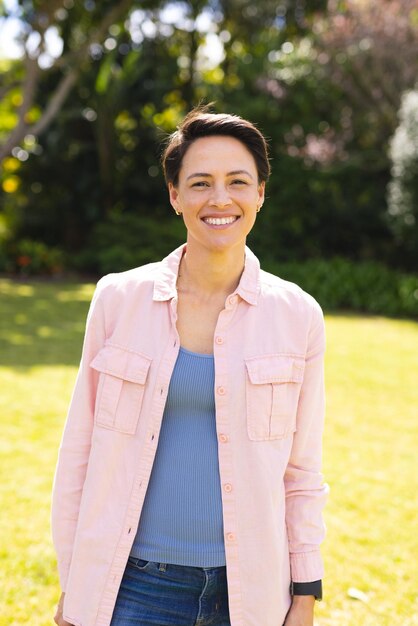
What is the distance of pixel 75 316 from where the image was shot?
12148mm

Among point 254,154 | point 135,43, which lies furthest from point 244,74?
point 254,154

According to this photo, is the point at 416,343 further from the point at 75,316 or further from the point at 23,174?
the point at 23,174

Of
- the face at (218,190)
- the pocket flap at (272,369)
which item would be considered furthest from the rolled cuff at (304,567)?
the face at (218,190)

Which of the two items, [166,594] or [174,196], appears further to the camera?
[174,196]

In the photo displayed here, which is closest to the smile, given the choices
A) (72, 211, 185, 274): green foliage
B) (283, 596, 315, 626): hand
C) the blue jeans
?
the blue jeans

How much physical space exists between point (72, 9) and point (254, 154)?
49.3ft

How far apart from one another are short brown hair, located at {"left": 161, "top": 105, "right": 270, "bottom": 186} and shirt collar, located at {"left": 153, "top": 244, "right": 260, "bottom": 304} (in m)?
0.23

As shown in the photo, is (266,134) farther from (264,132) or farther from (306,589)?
(306,589)

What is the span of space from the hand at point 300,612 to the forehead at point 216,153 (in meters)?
1.17

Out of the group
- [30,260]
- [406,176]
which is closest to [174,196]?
[406,176]

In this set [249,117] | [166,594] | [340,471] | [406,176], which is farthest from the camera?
[249,117]

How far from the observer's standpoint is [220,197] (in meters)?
1.96

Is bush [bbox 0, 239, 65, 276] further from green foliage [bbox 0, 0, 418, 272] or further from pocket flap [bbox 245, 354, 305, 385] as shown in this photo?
pocket flap [bbox 245, 354, 305, 385]

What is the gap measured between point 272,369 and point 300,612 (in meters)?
0.66
